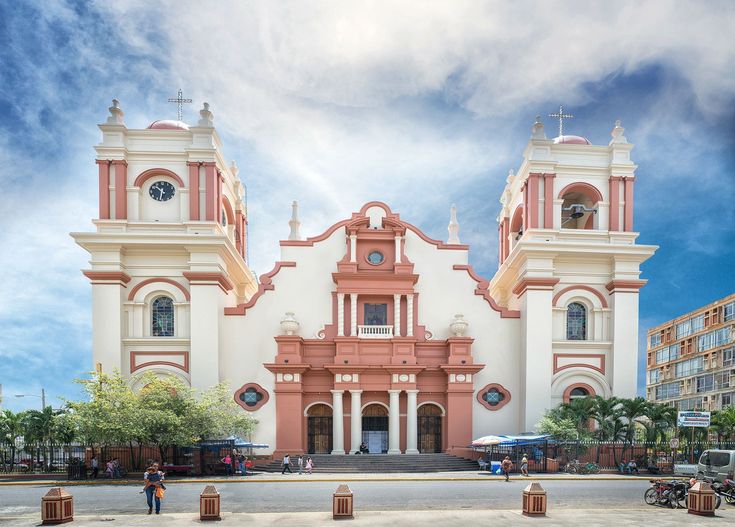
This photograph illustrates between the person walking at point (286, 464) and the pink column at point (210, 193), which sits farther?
the pink column at point (210, 193)

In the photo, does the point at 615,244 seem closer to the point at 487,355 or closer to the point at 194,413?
the point at 487,355

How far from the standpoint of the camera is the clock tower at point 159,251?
120 feet

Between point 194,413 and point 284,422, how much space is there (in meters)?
6.76

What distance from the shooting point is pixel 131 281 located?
123 ft

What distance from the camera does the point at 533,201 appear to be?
39375mm

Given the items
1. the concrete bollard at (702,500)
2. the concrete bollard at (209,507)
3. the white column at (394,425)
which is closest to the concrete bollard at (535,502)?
the concrete bollard at (702,500)

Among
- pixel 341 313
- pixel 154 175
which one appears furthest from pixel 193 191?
pixel 341 313

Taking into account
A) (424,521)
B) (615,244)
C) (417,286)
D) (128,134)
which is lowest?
(424,521)

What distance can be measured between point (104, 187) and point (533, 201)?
26187 millimetres

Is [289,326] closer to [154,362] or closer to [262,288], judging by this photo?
[262,288]

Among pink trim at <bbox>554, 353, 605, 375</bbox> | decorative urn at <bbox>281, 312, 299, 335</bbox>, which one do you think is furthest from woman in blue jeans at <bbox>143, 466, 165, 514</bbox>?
pink trim at <bbox>554, 353, 605, 375</bbox>

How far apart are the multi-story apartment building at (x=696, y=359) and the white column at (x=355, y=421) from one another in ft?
144

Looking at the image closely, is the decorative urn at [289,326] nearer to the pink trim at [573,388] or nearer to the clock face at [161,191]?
the clock face at [161,191]

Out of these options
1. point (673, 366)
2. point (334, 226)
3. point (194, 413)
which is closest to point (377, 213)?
point (334, 226)
